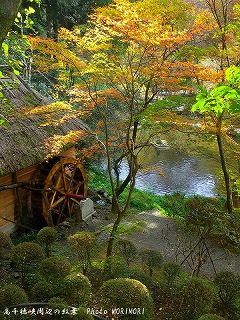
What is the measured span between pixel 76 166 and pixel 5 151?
3470 mm

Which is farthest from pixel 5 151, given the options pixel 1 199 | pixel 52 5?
pixel 52 5

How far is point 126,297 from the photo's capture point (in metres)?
4.54

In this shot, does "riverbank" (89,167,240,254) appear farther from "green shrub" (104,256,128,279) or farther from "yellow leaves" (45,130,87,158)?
"yellow leaves" (45,130,87,158)

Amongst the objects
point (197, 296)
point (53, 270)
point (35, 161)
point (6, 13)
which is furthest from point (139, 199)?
point (6, 13)

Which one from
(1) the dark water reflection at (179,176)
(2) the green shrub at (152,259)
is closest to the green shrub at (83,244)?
(2) the green shrub at (152,259)

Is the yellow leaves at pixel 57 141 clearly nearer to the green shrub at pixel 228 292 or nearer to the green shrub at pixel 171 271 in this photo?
the green shrub at pixel 171 271

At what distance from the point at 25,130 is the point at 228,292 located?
6.55 meters

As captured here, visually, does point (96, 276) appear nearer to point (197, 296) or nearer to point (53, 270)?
point (53, 270)

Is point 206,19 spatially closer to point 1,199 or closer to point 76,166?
point 76,166

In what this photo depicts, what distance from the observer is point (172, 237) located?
1088 centimetres

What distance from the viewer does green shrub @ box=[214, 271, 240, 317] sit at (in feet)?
19.8

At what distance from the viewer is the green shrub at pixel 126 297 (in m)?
4.52

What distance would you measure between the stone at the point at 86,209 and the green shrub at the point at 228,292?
6.10m

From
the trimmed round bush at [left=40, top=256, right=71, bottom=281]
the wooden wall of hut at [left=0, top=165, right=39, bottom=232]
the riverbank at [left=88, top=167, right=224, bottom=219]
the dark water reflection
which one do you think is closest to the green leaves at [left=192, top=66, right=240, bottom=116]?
the trimmed round bush at [left=40, top=256, right=71, bottom=281]
